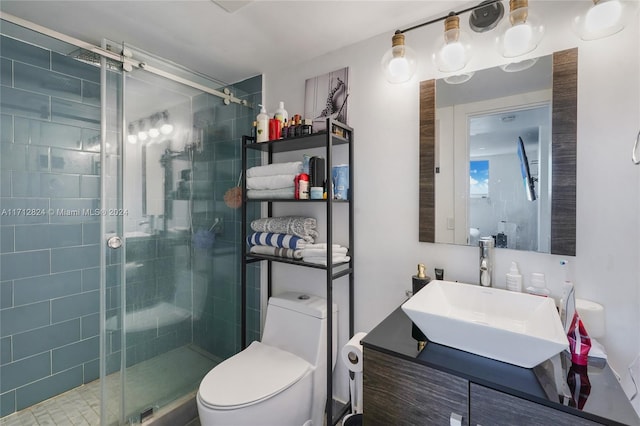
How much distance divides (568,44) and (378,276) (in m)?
1.26

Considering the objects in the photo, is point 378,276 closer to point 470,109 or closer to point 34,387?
point 470,109

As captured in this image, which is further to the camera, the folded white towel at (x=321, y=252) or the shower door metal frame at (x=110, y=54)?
the folded white towel at (x=321, y=252)

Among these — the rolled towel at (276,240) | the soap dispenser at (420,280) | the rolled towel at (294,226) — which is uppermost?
the rolled towel at (294,226)

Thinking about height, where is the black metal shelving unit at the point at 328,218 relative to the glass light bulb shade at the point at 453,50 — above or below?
below

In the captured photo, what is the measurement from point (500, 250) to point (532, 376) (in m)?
0.58

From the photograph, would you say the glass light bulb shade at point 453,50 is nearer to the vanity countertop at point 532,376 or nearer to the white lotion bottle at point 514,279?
the white lotion bottle at point 514,279

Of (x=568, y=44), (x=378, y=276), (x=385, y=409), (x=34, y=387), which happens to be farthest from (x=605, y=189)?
(x=34, y=387)

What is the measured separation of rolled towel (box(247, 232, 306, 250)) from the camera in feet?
5.19

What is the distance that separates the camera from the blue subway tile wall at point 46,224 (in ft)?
5.31

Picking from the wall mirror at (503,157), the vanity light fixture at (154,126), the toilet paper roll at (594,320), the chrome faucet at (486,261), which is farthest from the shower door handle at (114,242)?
the toilet paper roll at (594,320)

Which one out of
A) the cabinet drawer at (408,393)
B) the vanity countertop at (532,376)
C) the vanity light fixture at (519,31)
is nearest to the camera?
the vanity countertop at (532,376)

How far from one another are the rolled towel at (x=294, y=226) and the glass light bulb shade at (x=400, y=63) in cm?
85

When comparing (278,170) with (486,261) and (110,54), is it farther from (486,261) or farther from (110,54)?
(486,261)

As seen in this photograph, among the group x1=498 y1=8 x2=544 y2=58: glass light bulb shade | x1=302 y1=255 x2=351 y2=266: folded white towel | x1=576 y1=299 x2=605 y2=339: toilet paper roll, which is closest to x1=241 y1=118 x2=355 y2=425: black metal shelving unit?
x1=302 y1=255 x2=351 y2=266: folded white towel
